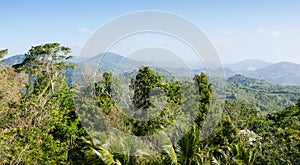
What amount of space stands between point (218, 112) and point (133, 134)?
5.08 meters

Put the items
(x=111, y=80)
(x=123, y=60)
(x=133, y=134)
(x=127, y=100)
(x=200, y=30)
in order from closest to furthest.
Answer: (x=200, y=30) < (x=123, y=60) < (x=133, y=134) < (x=127, y=100) < (x=111, y=80)

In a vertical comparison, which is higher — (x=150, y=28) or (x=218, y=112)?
(x=150, y=28)

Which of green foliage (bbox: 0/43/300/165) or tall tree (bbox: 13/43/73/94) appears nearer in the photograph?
green foliage (bbox: 0/43/300/165)

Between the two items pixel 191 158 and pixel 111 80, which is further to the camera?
pixel 111 80

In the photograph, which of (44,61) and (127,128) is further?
(44,61)

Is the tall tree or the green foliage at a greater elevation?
the tall tree

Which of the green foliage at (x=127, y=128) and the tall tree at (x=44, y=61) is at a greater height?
the tall tree at (x=44, y=61)

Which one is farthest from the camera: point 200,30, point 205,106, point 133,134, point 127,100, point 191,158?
point 205,106

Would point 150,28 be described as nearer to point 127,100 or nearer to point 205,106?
point 127,100

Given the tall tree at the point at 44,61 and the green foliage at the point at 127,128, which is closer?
the green foliage at the point at 127,128

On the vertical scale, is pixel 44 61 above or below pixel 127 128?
above

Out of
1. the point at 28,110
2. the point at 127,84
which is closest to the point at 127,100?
the point at 127,84

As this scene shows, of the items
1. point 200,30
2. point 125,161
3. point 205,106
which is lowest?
point 125,161

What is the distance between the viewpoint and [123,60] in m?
8.51
